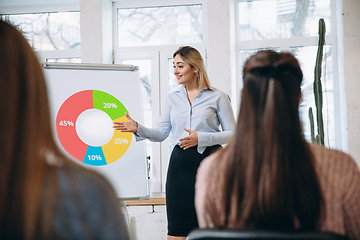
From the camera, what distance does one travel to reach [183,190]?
77.9 inches

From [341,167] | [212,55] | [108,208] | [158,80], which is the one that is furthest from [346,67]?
[108,208]

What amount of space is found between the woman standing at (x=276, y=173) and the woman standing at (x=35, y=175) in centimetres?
30

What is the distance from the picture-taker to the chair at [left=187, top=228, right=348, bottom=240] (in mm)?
563

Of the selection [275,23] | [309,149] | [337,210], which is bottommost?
[337,210]

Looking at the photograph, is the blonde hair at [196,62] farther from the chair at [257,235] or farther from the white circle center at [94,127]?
the chair at [257,235]

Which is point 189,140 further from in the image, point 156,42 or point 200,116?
point 156,42

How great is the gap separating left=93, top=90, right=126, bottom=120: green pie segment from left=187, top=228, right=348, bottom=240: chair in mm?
1697

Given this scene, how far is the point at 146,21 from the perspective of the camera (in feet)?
11.2

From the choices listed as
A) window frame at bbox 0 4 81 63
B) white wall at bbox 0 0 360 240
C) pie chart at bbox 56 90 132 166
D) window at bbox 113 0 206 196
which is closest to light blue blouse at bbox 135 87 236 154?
pie chart at bbox 56 90 132 166

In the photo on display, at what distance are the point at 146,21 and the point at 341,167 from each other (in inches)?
118

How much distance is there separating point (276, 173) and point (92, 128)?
1648 millimetres

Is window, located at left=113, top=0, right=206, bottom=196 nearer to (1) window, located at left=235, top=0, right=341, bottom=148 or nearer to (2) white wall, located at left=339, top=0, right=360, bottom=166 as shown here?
(1) window, located at left=235, top=0, right=341, bottom=148

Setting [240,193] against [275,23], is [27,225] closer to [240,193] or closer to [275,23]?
[240,193]

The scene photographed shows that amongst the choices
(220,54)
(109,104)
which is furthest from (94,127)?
(220,54)
